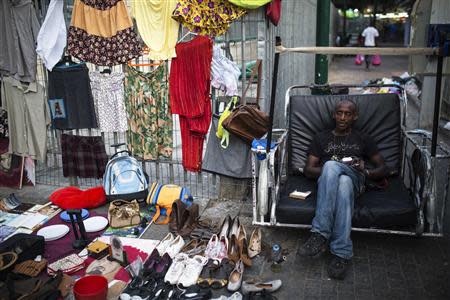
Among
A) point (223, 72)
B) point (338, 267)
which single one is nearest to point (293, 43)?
point (223, 72)

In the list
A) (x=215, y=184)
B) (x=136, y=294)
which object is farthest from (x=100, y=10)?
(x=136, y=294)

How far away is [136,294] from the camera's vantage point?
363cm

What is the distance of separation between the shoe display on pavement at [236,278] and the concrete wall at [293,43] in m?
2.41

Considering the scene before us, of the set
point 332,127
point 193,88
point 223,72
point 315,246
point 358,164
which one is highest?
point 223,72

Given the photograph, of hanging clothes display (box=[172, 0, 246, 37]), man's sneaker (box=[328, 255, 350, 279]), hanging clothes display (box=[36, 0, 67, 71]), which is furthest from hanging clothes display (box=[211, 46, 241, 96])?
man's sneaker (box=[328, 255, 350, 279])

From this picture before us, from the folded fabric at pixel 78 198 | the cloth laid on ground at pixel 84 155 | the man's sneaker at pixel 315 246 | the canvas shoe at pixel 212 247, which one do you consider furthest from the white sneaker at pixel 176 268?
the cloth laid on ground at pixel 84 155

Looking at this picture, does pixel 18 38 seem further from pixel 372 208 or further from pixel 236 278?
pixel 372 208

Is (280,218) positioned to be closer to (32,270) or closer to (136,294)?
(136,294)

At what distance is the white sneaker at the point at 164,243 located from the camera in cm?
432

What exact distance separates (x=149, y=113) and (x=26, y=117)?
1782 millimetres

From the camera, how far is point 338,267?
3811 millimetres

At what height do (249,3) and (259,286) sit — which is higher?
(249,3)

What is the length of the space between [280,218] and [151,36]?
A: 8.87ft

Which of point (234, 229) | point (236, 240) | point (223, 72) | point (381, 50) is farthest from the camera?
point (223, 72)
